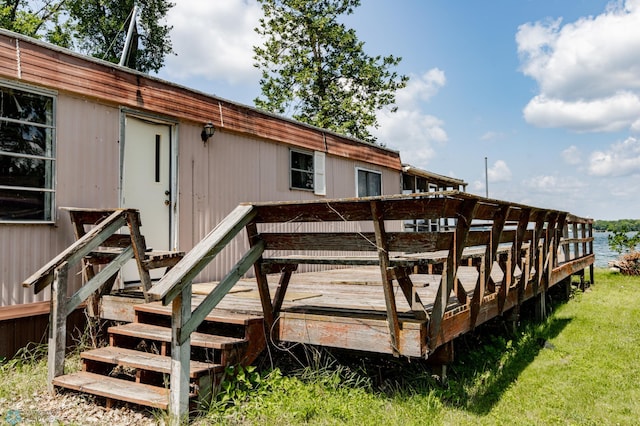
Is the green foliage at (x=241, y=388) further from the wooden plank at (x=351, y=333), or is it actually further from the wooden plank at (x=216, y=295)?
the wooden plank at (x=216, y=295)

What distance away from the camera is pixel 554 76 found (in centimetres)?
1574

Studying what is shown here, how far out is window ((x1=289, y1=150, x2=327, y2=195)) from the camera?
7.89 m

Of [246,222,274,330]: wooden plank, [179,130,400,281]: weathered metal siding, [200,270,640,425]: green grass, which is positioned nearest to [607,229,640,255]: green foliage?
[200,270,640,425]: green grass

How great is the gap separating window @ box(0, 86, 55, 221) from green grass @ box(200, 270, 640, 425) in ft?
8.59

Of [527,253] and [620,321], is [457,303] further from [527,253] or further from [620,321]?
[620,321]

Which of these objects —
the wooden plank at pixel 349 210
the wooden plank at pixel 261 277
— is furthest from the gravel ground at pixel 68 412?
the wooden plank at pixel 349 210

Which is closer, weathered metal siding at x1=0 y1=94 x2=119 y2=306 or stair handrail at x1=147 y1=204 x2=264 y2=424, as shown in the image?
stair handrail at x1=147 y1=204 x2=264 y2=424

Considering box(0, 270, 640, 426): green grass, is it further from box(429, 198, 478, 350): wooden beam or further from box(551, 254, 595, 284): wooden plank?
box(551, 254, 595, 284): wooden plank

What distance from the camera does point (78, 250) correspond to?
3803 millimetres

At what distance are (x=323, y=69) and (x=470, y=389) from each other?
1799 cm

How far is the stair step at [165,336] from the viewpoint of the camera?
344 cm

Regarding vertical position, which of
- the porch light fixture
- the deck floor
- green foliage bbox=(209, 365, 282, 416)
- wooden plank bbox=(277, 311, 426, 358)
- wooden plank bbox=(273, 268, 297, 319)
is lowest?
green foliage bbox=(209, 365, 282, 416)

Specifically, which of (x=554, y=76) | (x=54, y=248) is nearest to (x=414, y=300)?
(x=54, y=248)

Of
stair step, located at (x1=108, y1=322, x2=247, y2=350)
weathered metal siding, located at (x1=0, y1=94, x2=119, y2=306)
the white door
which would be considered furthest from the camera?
the white door
